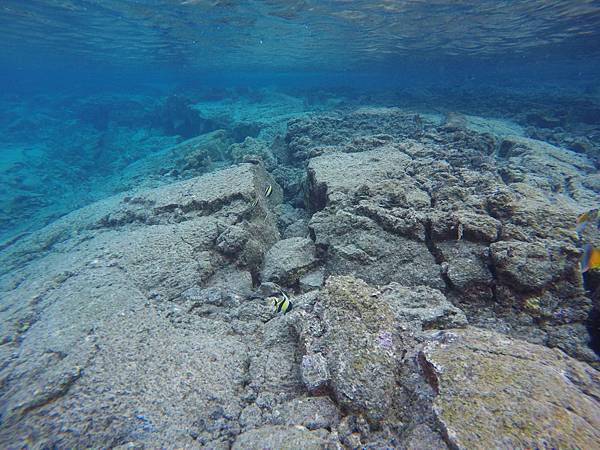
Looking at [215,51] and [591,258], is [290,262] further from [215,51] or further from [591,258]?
[215,51]

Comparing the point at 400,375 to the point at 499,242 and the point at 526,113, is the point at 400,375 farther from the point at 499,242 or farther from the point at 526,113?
the point at 526,113

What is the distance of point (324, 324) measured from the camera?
8.40 ft

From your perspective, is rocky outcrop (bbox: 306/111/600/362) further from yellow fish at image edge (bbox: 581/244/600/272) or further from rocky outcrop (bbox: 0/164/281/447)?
rocky outcrop (bbox: 0/164/281/447)

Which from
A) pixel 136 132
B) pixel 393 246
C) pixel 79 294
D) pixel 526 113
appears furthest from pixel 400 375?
pixel 136 132

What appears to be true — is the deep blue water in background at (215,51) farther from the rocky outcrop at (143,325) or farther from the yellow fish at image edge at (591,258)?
the yellow fish at image edge at (591,258)

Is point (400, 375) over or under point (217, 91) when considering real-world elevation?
over

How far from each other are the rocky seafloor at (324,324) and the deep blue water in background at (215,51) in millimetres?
7509

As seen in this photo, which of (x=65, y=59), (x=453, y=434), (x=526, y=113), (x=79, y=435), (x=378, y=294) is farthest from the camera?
(x=65, y=59)

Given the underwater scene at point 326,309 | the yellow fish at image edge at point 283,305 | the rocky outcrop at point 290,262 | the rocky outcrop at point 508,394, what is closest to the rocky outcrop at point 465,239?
the underwater scene at point 326,309

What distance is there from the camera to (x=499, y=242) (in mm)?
3332

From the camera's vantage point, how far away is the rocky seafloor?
6.52ft

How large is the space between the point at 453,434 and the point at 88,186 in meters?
19.0

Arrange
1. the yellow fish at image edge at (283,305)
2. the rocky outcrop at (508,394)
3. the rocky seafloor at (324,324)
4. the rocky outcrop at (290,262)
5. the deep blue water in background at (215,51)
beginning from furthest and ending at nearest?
the deep blue water in background at (215,51)
the rocky outcrop at (290,262)
the yellow fish at image edge at (283,305)
the rocky seafloor at (324,324)
the rocky outcrop at (508,394)

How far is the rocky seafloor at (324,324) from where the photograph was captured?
1.99 m
